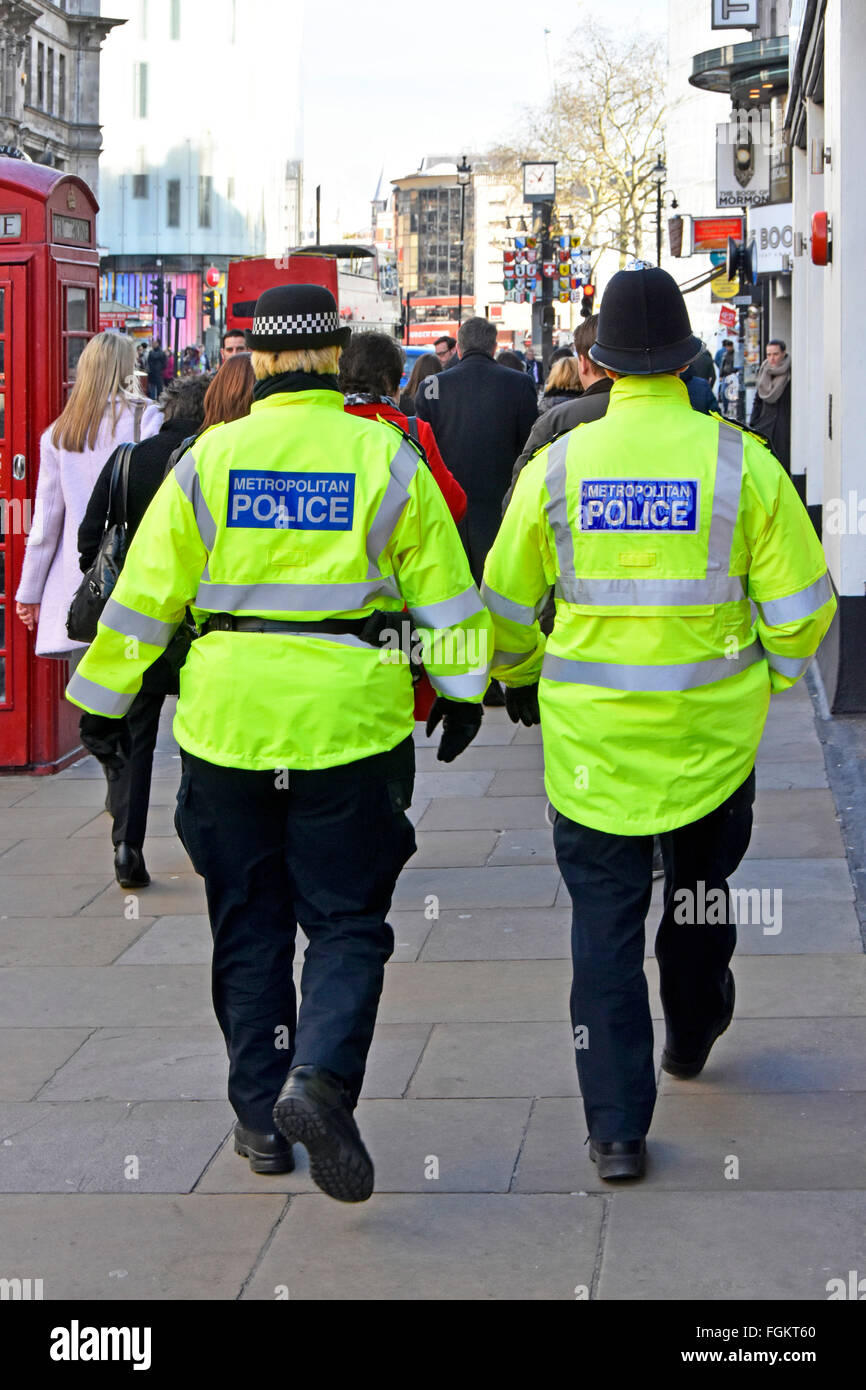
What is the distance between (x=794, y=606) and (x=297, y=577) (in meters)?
1.08

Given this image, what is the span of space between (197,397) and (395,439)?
286 cm

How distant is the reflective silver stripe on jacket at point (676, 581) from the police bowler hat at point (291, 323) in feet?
1.90

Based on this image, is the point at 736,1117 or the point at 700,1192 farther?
the point at 736,1117

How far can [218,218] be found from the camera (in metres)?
82.3

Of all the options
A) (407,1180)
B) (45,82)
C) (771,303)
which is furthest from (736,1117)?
(45,82)

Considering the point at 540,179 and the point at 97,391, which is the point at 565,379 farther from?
the point at 540,179

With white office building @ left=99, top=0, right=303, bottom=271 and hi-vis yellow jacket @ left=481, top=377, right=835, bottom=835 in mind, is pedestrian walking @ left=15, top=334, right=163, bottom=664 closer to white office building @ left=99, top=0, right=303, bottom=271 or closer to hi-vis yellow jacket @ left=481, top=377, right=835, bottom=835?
hi-vis yellow jacket @ left=481, top=377, right=835, bottom=835

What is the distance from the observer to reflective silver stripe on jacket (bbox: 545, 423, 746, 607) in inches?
160

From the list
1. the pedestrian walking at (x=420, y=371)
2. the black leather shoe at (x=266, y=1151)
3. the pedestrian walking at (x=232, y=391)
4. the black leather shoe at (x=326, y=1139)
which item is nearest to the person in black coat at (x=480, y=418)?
the pedestrian walking at (x=420, y=371)

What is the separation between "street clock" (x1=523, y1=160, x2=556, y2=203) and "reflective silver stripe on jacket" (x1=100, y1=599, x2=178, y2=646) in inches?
1307

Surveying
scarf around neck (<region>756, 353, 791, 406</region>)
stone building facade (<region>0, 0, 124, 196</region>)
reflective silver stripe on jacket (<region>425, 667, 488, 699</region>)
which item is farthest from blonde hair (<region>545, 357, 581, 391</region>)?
stone building facade (<region>0, 0, 124, 196</region>)

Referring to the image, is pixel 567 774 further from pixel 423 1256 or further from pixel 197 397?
pixel 197 397

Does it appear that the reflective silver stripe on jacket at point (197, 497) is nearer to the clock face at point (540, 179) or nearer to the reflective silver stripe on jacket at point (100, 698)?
the reflective silver stripe on jacket at point (100, 698)

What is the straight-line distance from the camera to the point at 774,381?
58.1 feet
